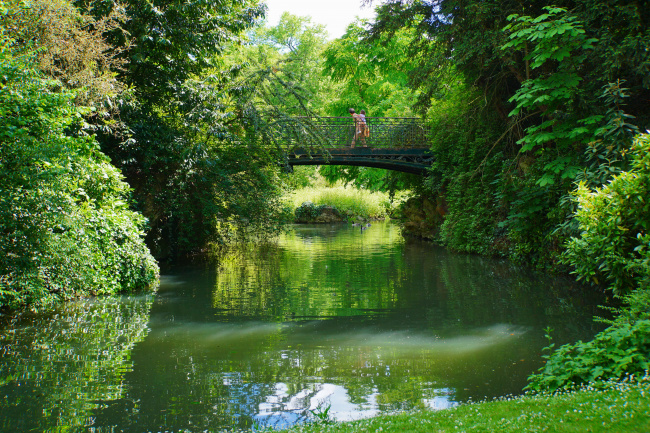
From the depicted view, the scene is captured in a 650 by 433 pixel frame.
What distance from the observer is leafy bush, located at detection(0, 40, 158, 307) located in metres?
7.70

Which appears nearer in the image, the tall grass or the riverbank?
the riverbank

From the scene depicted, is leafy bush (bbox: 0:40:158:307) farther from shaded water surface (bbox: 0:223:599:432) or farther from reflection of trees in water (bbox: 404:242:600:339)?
reflection of trees in water (bbox: 404:242:600:339)

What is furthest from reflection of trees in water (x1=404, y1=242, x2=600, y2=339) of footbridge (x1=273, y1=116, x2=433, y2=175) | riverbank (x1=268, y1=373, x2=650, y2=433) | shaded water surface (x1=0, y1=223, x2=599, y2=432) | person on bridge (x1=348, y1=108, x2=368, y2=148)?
person on bridge (x1=348, y1=108, x2=368, y2=148)

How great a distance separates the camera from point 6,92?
7.64 meters

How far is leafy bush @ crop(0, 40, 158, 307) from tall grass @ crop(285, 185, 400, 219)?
26.5 metres

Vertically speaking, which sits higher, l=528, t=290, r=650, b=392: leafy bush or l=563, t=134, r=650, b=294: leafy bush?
l=563, t=134, r=650, b=294: leafy bush

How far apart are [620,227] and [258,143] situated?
37.3ft

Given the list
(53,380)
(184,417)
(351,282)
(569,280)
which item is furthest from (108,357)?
(569,280)

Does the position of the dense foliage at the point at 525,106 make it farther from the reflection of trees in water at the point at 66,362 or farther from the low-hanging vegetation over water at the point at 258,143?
the reflection of trees in water at the point at 66,362

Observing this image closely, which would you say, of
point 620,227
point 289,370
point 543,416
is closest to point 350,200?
point 620,227

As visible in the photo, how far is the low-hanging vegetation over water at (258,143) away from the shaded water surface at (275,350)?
81cm

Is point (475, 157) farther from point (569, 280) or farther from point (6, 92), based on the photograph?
point (6, 92)

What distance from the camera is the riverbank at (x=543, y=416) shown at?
359 centimetres

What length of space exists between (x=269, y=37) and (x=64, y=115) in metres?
40.9
